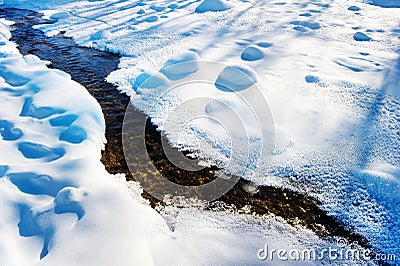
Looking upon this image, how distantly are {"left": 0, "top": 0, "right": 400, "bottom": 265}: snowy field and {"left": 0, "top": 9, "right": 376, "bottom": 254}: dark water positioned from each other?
3.6 inches

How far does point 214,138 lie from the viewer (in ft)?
9.21

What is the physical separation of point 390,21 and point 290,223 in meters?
5.70

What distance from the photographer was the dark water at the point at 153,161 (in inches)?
82.6

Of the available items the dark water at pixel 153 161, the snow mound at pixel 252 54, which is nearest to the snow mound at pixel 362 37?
the snow mound at pixel 252 54

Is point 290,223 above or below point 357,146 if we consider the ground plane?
below

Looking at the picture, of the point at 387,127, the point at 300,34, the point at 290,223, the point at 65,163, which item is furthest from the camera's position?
the point at 300,34

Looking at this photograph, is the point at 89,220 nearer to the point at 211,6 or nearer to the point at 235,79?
the point at 235,79

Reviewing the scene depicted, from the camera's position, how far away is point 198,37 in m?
5.14

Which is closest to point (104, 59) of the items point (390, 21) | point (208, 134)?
point (208, 134)

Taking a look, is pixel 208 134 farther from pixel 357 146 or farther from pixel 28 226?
pixel 28 226

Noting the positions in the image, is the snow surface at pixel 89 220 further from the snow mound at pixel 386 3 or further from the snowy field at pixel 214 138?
the snow mound at pixel 386 3

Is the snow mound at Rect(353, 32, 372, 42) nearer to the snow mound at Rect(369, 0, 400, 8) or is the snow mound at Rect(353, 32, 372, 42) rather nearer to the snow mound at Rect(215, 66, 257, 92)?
the snow mound at Rect(215, 66, 257, 92)

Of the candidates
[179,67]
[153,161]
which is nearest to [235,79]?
[179,67]

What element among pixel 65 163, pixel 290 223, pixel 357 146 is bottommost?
pixel 290 223
